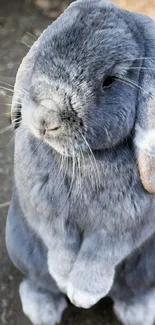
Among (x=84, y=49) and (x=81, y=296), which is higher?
(x=84, y=49)

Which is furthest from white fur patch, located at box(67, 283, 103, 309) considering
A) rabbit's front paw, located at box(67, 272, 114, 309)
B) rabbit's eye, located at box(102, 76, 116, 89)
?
rabbit's eye, located at box(102, 76, 116, 89)

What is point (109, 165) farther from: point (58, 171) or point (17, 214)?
point (17, 214)

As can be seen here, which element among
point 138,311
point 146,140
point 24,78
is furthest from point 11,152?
point 146,140

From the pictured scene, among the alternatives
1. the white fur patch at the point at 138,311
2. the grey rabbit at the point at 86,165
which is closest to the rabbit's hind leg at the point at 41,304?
the grey rabbit at the point at 86,165

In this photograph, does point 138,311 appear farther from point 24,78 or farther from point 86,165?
point 24,78

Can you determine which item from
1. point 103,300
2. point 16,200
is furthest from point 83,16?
point 103,300

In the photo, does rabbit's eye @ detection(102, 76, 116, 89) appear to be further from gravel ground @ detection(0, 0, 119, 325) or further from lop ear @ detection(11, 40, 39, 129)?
gravel ground @ detection(0, 0, 119, 325)
